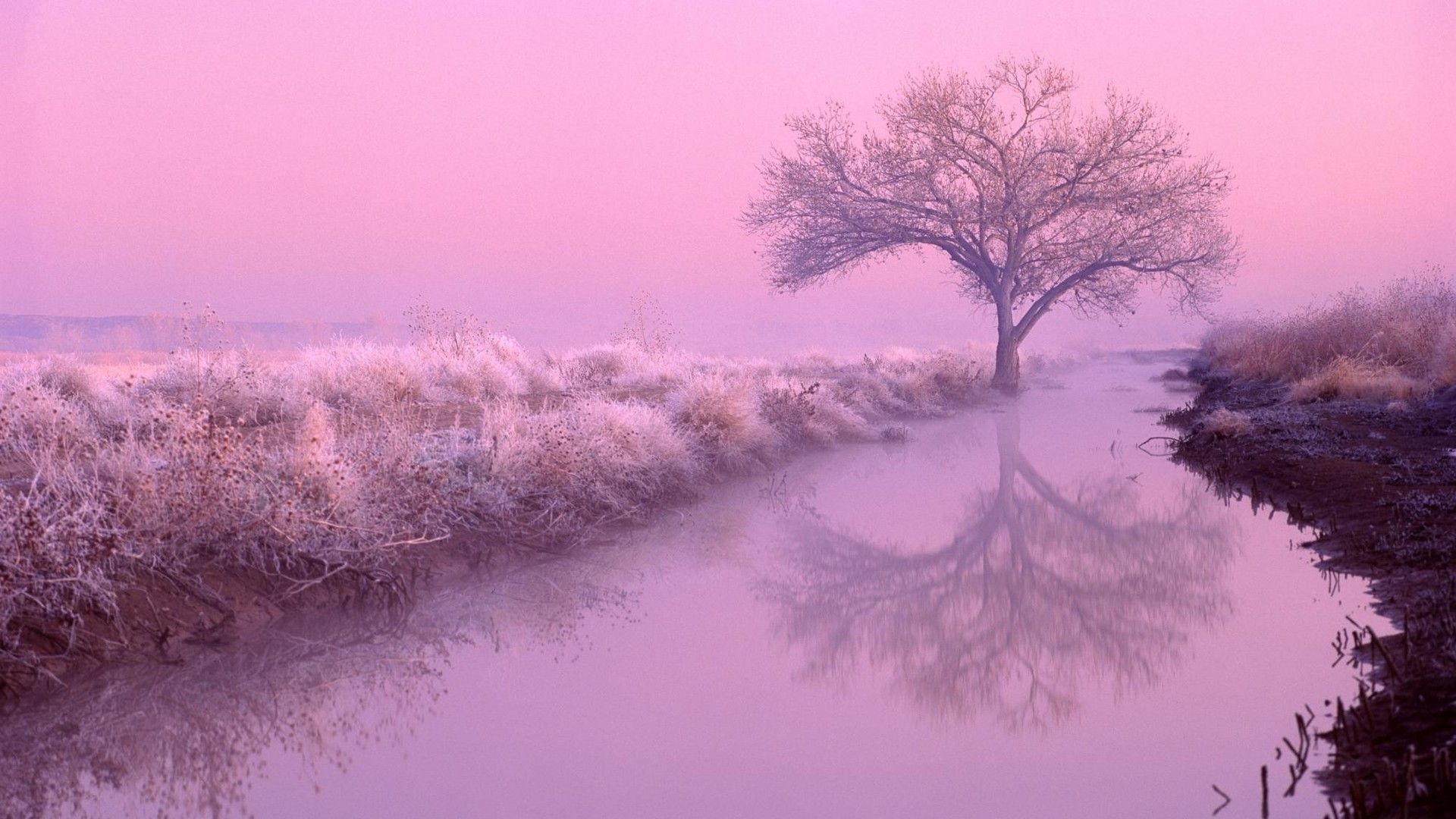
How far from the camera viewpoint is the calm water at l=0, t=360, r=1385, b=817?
4641mm

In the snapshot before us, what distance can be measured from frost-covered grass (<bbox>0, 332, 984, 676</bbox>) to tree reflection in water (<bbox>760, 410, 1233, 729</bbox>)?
2.26 m

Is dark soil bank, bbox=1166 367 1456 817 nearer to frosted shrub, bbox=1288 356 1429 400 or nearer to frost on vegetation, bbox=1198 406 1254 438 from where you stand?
frost on vegetation, bbox=1198 406 1254 438

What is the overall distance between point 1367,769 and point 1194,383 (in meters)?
30.1

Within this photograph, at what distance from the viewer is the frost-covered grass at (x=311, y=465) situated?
6355 mm

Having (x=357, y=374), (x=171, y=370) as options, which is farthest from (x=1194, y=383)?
(x=171, y=370)

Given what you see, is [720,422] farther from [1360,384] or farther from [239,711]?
[1360,384]

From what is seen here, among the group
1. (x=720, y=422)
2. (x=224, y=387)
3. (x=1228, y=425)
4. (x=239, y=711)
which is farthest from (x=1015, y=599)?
(x=224, y=387)

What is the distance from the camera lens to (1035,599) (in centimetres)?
808

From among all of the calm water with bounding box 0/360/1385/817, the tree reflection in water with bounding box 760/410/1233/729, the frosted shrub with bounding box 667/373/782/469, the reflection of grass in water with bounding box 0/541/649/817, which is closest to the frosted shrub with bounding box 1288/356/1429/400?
the tree reflection in water with bounding box 760/410/1233/729

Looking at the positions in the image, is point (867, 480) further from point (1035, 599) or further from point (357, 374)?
point (357, 374)

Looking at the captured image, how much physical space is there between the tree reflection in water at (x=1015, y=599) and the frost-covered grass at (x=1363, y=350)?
7245 mm

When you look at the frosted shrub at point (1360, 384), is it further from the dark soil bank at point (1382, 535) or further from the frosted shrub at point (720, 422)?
the frosted shrub at point (720, 422)

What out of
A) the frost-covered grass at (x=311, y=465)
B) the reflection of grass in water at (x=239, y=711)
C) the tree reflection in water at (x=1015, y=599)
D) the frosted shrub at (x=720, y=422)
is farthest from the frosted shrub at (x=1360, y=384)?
the reflection of grass in water at (x=239, y=711)

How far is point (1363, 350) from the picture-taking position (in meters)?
20.2
